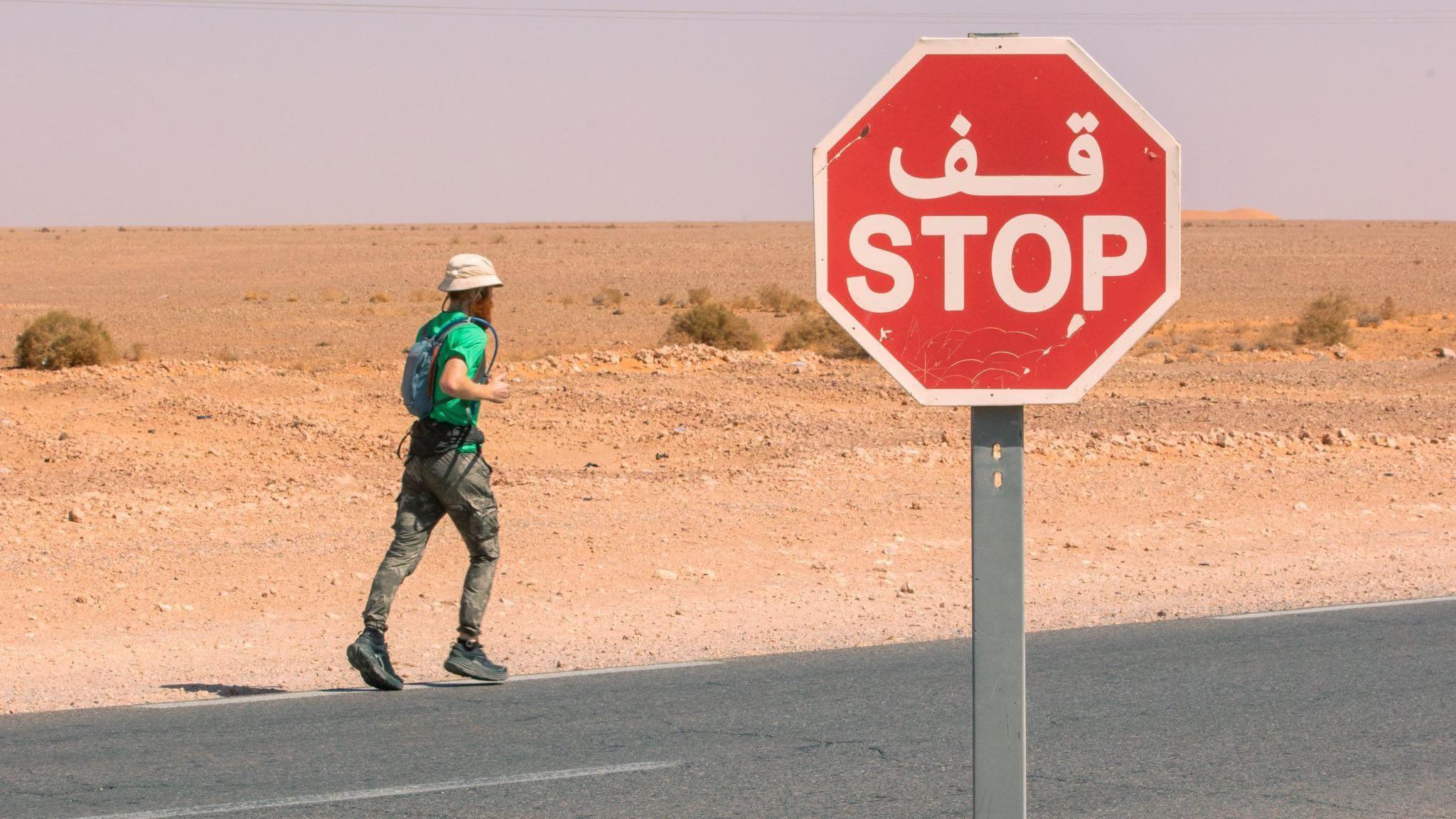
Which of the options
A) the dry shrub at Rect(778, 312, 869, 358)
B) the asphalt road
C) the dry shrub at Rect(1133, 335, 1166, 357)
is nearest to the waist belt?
the asphalt road

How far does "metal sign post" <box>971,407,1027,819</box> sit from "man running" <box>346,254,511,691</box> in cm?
492

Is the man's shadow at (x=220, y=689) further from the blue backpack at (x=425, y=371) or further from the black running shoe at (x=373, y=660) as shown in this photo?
the blue backpack at (x=425, y=371)

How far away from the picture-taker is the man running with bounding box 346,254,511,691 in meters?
7.48

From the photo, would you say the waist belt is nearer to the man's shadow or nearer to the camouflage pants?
the camouflage pants

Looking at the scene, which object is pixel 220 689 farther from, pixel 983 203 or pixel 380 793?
pixel 983 203

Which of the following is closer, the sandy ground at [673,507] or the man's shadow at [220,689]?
the man's shadow at [220,689]

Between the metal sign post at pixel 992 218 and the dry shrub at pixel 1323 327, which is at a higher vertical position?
the metal sign post at pixel 992 218

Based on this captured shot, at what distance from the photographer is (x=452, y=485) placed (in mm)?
7543

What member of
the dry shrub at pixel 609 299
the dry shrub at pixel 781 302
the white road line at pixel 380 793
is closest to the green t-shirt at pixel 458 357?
the white road line at pixel 380 793

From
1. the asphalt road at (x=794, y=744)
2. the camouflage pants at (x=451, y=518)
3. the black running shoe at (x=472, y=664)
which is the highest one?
the camouflage pants at (x=451, y=518)

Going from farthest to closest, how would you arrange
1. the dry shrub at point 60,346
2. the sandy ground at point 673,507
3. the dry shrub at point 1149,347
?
the dry shrub at point 1149,347 < the dry shrub at point 60,346 < the sandy ground at point 673,507

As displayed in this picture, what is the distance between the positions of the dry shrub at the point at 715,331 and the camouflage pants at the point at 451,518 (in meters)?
25.2

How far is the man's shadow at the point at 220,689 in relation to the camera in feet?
26.0

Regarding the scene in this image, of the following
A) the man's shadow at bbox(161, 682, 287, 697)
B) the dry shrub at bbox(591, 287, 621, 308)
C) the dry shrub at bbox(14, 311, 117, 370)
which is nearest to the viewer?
the man's shadow at bbox(161, 682, 287, 697)
